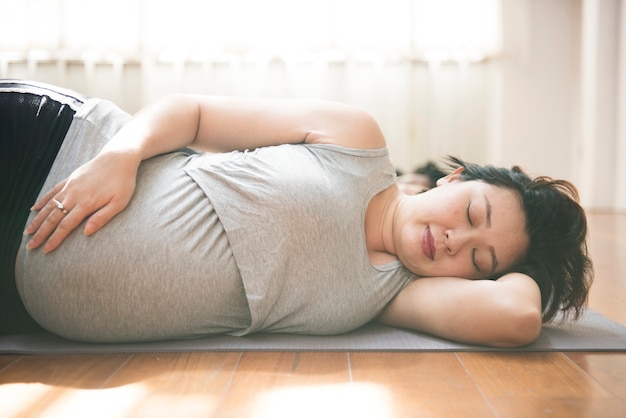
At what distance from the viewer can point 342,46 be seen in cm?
387

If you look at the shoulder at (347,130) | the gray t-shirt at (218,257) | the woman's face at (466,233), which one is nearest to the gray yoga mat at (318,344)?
the gray t-shirt at (218,257)

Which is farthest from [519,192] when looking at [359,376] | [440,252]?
[359,376]

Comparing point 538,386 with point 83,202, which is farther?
point 83,202

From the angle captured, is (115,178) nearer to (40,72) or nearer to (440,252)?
(440,252)

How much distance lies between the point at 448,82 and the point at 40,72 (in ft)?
7.92

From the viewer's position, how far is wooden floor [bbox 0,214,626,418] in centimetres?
92

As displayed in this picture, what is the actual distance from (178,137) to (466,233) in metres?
0.61

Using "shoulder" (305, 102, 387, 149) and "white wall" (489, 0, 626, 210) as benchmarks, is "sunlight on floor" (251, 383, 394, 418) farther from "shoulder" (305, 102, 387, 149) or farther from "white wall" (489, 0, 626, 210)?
"white wall" (489, 0, 626, 210)

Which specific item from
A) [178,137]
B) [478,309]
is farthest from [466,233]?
[178,137]

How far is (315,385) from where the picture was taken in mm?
1020

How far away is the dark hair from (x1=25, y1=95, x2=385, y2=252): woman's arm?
327mm

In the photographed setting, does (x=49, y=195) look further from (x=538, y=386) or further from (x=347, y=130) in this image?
(x=538, y=386)

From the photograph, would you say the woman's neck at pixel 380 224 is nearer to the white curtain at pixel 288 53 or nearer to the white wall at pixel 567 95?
the white curtain at pixel 288 53

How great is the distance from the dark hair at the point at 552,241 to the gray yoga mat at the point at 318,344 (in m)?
0.08
